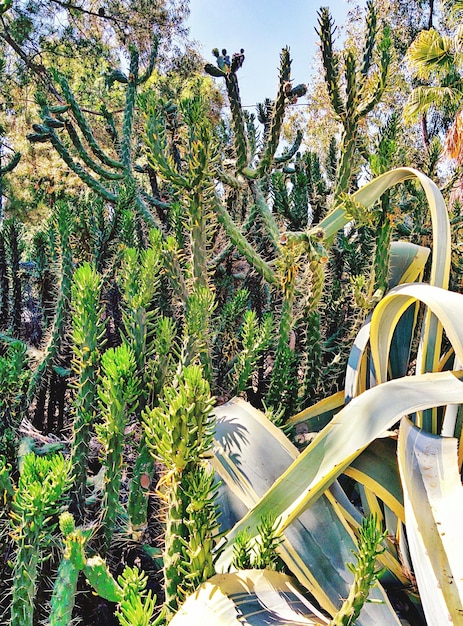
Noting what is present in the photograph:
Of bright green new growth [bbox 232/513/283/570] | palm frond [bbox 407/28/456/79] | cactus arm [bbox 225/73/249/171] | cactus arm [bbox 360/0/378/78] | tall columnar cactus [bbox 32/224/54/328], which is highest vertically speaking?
palm frond [bbox 407/28/456/79]

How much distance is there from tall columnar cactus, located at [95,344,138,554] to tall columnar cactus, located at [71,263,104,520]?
0.08 metres

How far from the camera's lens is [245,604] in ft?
1.78

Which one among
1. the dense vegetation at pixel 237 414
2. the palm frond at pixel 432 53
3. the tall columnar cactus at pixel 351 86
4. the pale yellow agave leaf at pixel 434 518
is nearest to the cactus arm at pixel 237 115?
the dense vegetation at pixel 237 414

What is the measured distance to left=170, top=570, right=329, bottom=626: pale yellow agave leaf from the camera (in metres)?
0.51

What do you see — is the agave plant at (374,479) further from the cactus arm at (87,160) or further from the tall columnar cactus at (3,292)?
the cactus arm at (87,160)

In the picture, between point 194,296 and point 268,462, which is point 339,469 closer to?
point 268,462

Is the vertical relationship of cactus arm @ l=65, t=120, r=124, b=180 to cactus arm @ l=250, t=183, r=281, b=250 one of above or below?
above

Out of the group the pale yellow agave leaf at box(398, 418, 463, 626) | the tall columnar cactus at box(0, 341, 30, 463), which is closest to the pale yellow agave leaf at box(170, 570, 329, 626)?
the pale yellow agave leaf at box(398, 418, 463, 626)

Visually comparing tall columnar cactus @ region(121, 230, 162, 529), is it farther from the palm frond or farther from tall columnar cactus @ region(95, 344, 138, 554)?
the palm frond

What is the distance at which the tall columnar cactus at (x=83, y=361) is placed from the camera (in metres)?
0.91

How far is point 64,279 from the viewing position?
56.1 inches

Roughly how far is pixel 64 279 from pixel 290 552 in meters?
1.03

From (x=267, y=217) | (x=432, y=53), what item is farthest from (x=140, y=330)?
(x=432, y=53)

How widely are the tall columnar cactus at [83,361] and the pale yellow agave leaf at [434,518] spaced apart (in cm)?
58
